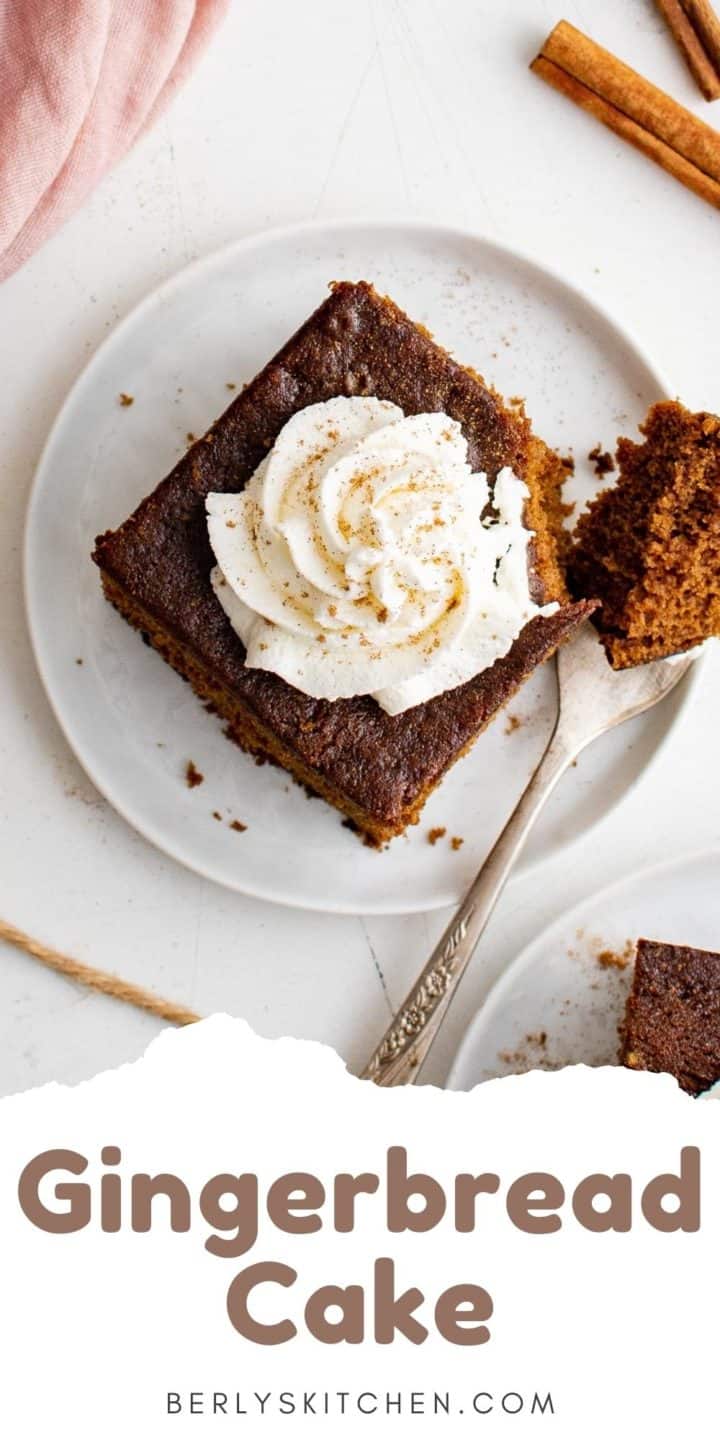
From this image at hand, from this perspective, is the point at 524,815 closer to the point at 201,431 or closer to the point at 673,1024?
the point at 673,1024

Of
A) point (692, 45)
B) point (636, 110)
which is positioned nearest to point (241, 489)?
point (636, 110)

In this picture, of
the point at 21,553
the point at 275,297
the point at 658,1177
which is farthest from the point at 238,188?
the point at 658,1177

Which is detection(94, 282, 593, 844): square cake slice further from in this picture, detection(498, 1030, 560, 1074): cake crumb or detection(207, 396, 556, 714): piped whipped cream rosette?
detection(498, 1030, 560, 1074): cake crumb

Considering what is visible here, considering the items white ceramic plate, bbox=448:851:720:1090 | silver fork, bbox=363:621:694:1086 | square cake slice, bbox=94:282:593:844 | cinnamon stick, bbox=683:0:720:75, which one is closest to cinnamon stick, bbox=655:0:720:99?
cinnamon stick, bbox=683:0:720:75

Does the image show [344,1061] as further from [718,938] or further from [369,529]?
[369,529]

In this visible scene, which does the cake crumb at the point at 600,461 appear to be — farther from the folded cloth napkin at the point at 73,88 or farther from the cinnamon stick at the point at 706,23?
the folded cloth napkin at the point at 73,88
